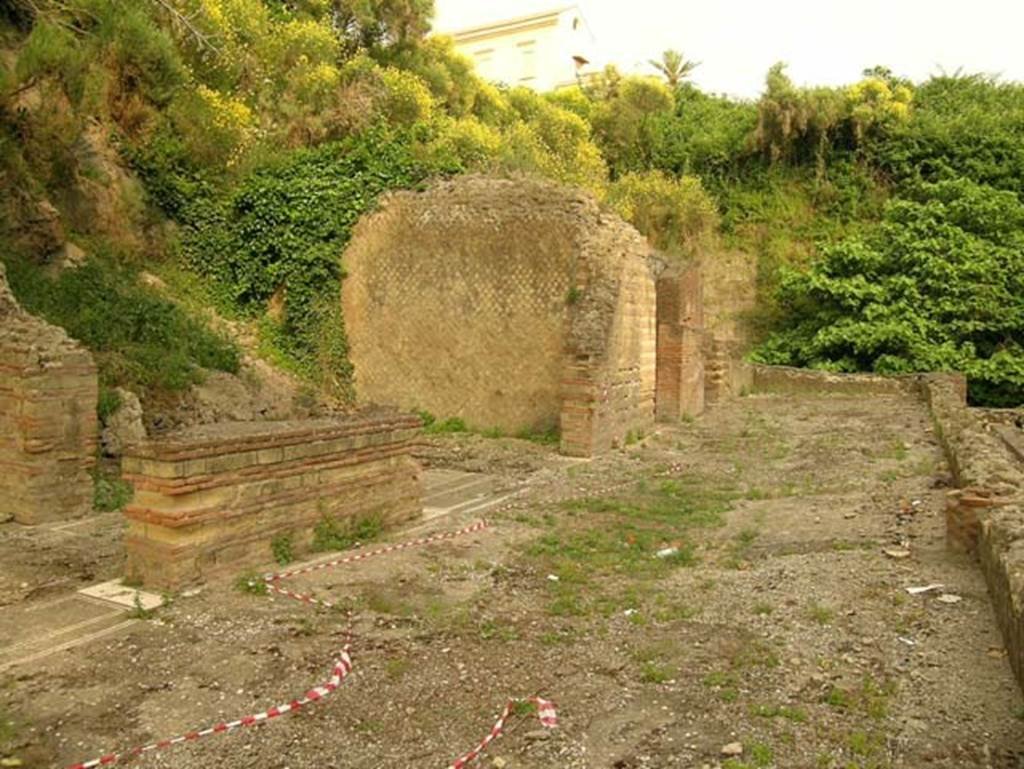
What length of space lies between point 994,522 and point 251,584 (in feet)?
15.0

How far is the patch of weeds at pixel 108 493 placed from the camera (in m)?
7.40

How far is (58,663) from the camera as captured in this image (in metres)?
3.97

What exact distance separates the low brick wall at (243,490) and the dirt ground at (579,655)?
357 mm

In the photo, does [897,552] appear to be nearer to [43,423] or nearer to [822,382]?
[43,423]

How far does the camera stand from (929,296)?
2122cm

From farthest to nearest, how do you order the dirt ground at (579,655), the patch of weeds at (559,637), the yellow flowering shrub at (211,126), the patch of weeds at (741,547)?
the yellow flowering shrub at (211,126), the patch of weeds at (741,547), the patch of weeds at (559,637), the dirt ground at (579,655)

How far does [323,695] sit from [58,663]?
1406 mm

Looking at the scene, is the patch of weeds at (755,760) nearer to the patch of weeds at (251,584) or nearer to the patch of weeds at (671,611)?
the patch of weeds at (671,611)

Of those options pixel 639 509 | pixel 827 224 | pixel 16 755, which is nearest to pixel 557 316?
pixel 639 509


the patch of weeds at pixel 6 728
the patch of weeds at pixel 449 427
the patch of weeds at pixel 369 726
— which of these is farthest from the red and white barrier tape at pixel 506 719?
the patch of weeds at pixel 449 427

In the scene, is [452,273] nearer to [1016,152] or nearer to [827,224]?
[827,224]

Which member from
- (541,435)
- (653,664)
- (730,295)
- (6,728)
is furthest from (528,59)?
(6,728)

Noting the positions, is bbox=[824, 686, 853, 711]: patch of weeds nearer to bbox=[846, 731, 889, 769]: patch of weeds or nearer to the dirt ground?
the dirt ground

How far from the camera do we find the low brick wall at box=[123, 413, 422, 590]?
16.1ft
